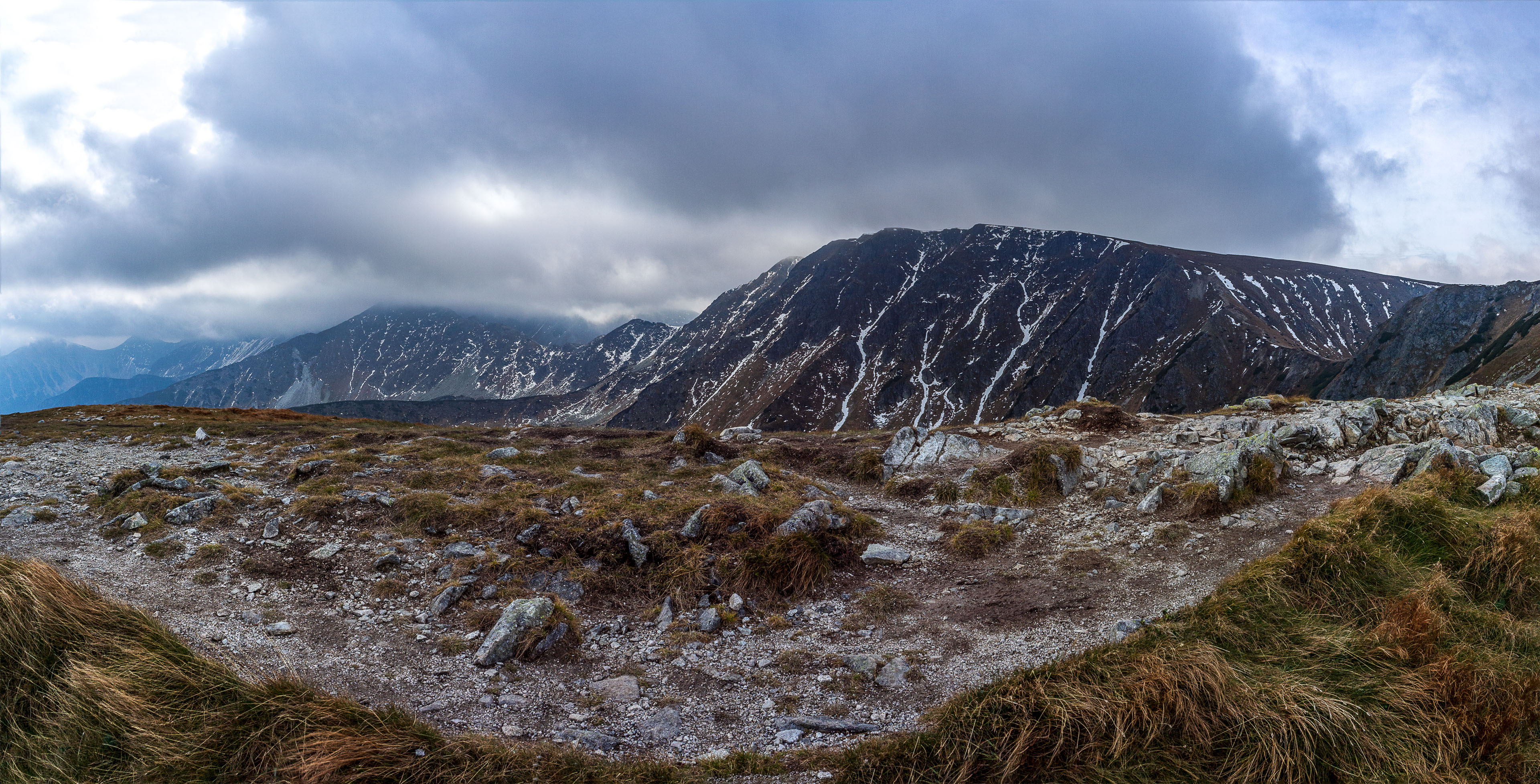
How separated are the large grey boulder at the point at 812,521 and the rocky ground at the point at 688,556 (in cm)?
6

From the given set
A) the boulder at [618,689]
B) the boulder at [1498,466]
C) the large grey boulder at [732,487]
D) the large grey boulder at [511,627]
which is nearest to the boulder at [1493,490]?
the boulder at [1498,466]

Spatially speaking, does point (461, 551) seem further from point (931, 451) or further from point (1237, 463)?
point (1237, 463)

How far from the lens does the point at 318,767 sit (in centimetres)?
450

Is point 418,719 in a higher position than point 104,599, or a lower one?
lower

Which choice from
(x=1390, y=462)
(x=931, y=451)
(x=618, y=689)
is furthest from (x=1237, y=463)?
(x=618, y=689)

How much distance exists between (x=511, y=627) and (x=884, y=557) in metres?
7.08

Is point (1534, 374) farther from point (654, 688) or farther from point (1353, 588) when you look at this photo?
point (654, 688)

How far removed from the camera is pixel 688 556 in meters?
10.8

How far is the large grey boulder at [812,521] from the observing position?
460 inches

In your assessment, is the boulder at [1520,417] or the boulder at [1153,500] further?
the boulder at [1520,417]

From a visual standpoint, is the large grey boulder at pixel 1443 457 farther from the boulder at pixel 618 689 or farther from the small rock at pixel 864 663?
the boulder at pixel 618 689

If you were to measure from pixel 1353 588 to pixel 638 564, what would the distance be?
1102cm

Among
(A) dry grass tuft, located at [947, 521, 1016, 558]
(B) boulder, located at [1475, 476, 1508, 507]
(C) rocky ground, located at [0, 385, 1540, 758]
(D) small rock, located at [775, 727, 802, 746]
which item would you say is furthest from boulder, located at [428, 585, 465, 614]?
(B) boulder, located at [1475, 476, 1508, 507]

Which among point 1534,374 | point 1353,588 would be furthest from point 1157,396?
point 1353,588
